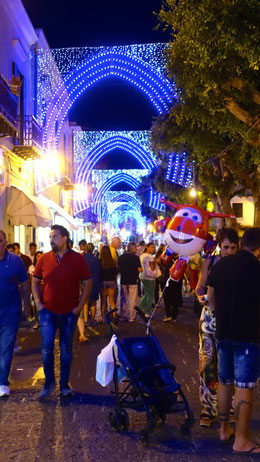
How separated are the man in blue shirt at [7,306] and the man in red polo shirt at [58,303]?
0.34 meters

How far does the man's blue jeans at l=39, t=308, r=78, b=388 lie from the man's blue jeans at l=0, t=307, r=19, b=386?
41 centimetres

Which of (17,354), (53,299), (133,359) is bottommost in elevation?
(17,354)

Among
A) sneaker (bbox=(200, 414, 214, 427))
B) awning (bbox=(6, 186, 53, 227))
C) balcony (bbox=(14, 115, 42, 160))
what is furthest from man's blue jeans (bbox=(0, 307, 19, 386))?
balcony (bbox=(14, 115, 42, 160))

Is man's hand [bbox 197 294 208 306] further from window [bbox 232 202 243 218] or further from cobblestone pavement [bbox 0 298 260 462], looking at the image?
window [bbox 232 202 243 218]

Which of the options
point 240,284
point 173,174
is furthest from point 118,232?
point 240,284

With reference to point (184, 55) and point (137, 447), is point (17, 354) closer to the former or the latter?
point (137, 447)

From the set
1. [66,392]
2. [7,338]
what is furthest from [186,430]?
[7,338]

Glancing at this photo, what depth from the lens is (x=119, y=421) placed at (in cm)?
481

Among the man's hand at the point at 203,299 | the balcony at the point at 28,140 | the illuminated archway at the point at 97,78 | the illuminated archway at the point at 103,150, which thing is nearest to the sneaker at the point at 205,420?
the man's hand at the point at 203,299

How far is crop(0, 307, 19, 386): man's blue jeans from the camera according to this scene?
6.11 meters

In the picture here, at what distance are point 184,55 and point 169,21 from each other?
2.73ft

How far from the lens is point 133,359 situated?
5.02 metres

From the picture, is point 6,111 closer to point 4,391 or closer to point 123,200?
point 4,391

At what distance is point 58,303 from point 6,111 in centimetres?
878
